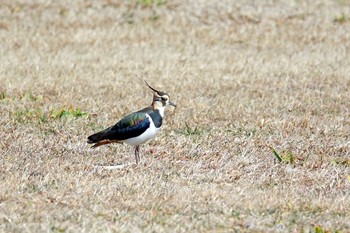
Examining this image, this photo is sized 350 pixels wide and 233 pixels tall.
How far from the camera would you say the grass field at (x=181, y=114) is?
625 centimetres

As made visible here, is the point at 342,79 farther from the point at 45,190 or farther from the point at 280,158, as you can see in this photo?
the point at 45,190

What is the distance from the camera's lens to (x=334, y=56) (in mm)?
14312

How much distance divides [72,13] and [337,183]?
10.3m

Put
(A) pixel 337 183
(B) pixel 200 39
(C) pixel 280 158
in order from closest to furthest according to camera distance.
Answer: (A) pixel 337 183
(C) pixel 280 158
(B) pixel 200 39

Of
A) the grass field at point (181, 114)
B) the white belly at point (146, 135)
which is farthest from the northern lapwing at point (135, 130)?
the grass field at point (181, 114)

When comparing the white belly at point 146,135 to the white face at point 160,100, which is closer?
the white belly at point 146,135

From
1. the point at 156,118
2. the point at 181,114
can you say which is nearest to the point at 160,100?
the point at 156,118

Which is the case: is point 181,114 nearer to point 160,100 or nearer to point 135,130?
point 160,100

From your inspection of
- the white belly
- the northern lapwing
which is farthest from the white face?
the white belly

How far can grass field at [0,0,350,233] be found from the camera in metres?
6.25

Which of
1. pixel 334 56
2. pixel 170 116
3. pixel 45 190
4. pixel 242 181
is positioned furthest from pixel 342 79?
pixel 45 190

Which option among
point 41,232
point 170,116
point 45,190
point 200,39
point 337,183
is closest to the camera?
point 41,232

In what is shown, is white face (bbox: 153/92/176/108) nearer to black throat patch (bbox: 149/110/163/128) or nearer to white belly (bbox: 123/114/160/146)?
black throat patch (bbox: 149/110/163/128)

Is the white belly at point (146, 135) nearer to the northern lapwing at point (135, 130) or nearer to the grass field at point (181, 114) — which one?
the northern lapwing at point (135, 130)
